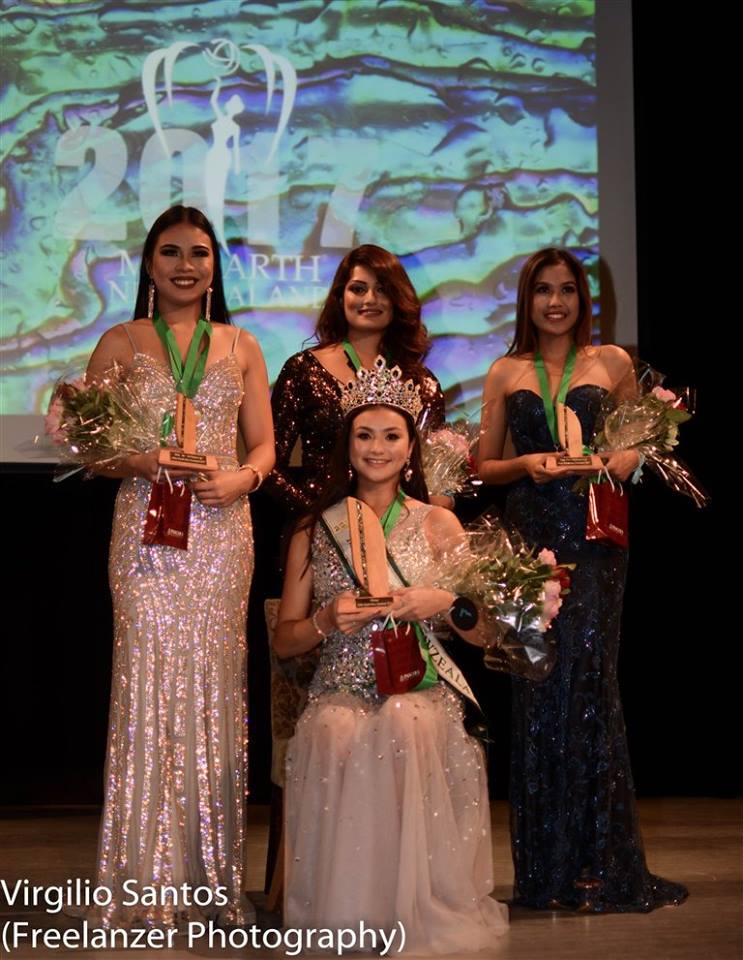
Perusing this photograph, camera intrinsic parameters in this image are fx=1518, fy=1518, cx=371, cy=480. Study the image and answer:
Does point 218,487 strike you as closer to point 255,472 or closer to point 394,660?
point 255,472

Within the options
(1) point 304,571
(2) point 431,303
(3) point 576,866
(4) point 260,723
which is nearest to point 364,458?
(1) point 304,571

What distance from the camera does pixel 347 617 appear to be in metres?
3.80

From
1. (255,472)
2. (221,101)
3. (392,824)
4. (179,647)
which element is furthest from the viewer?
(221,101)

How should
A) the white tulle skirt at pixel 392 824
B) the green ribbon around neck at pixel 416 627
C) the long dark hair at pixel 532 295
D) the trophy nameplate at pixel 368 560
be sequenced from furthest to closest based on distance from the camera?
the long dark hair at pixel 532 295
the green ribbon around neck at pixel 416 627
the trophy nameplate at pixel 368 560
the white tulle skirt at pixel 392 824

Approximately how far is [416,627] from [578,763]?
75cm

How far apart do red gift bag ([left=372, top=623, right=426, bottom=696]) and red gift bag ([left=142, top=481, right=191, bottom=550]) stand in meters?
0.60

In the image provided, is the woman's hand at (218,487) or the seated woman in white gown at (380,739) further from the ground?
the woman's hand at (218,487)

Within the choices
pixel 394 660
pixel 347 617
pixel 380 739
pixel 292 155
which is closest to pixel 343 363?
pixel 347 617

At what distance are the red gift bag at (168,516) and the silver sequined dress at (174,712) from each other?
125 mm

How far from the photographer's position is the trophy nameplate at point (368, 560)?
3.78 meters

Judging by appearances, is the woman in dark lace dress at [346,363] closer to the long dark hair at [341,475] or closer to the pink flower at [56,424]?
the long dark hair at [341,475]

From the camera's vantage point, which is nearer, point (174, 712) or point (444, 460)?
point (174, 712)

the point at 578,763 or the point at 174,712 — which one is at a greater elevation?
the point at 174,712

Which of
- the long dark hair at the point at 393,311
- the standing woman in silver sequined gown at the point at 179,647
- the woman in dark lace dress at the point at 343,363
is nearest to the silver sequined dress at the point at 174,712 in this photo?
the standing woman in silver sequined gown at the point at 179,647
